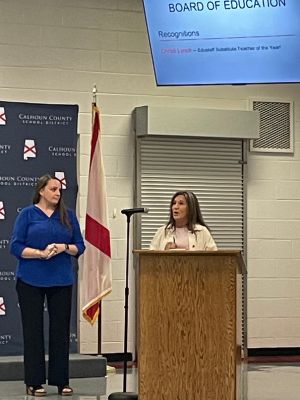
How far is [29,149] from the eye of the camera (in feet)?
27.4

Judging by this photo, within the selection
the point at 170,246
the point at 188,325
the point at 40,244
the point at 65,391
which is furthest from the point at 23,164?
the point at 188,325

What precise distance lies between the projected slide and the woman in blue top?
54.8 inches

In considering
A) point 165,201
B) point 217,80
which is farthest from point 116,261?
point 217,80

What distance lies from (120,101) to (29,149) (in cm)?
116

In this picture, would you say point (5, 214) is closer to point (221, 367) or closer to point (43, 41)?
point (43, 41)

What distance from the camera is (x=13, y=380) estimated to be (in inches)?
292

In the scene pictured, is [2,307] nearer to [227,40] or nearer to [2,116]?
[2,116]

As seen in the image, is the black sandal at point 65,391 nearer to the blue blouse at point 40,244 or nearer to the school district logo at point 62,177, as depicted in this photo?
the blue blouse at point 40,244

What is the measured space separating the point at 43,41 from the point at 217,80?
3.35 meters

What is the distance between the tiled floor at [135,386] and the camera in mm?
6512

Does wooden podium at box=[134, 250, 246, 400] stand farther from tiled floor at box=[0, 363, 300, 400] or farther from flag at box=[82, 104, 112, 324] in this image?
flag at box=[82, 104, 112, 324]

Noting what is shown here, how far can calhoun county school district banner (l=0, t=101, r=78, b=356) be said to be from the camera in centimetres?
816

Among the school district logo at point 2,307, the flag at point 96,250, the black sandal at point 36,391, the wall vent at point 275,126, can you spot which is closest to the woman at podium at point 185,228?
the flag at point 96,250

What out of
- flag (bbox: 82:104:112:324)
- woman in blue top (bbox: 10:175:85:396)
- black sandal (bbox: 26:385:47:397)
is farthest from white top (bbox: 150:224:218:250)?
black sandal (bbox: 26:385:47:397)
